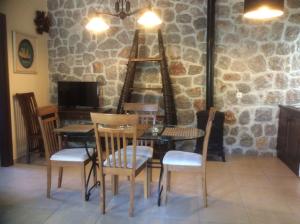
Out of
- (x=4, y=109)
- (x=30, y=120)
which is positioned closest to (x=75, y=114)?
(x=30, y=120)

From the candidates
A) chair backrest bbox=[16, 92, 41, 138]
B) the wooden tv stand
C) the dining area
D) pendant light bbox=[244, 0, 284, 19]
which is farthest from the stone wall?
pendant light bbox=[244, 0, 284, 19]

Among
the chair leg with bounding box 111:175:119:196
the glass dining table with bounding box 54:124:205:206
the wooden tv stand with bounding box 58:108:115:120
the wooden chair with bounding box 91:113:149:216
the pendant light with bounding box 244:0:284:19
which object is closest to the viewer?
the pendant light with bounding box 244:0:284:19

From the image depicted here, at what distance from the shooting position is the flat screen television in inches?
194

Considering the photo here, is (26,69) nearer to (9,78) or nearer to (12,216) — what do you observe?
(9,78)

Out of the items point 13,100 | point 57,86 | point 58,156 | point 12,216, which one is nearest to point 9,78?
point 13,100

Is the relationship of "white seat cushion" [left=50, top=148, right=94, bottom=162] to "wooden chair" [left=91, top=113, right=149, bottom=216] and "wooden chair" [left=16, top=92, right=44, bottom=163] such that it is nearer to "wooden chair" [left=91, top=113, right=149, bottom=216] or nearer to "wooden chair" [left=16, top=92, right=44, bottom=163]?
"wooden chair" [left=91, top=113, right=149, bottom=216]

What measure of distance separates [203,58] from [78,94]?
215 centimetres

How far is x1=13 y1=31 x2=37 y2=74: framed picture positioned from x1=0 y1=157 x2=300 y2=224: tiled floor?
1530 mm

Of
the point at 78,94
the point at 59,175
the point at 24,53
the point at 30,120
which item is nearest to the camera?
the point at 59,175

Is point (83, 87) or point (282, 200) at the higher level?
point (83, 87)

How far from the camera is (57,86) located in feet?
17.0

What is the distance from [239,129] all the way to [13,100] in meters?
3.47

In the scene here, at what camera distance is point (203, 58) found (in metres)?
4.71

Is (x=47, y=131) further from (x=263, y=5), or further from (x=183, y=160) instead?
(x=263, y=5)
